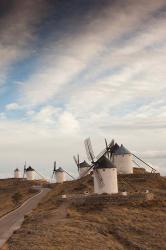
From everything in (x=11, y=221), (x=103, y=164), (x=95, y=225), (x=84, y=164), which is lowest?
(x=95, y=225)

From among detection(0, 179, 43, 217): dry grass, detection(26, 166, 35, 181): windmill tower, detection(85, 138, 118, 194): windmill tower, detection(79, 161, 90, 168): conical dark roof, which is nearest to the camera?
detection(85, 138, 118, 194): windmill tower

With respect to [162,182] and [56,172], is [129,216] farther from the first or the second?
[56,172]

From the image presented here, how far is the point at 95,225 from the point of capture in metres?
43.2

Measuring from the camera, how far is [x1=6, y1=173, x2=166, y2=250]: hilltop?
36.7 metres

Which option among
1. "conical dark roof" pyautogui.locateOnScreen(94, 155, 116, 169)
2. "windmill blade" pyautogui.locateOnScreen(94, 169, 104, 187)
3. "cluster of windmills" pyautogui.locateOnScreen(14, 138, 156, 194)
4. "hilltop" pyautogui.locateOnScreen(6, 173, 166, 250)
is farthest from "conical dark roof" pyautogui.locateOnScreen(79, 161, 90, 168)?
"windmill blade" pyautogui.locateOnScreen(94, 169, 104, 187)

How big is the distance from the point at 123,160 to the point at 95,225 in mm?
38378

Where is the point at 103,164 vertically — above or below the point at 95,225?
above

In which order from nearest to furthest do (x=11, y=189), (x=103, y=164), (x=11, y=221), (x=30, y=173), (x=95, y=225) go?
(x=95, y=225), (x=11, y=221), (x=103, y=164), (x=11, y=189), (x=30, y=173)

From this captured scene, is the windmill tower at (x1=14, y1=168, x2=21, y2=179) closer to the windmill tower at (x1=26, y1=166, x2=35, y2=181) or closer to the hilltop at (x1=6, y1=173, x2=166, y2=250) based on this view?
the windmill tower at (x1=26, y1=166, x2=35, y2=181)

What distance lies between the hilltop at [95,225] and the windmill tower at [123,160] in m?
18.6

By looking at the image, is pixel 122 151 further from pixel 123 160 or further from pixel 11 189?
pixel 11 189

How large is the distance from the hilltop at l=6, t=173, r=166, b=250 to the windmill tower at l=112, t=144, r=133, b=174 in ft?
60.9

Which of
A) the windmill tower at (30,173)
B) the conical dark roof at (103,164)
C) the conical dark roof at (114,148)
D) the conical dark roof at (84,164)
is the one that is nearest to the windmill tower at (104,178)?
the conical dark roof at (103,164)

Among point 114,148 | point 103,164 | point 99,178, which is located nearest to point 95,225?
point 99,178
